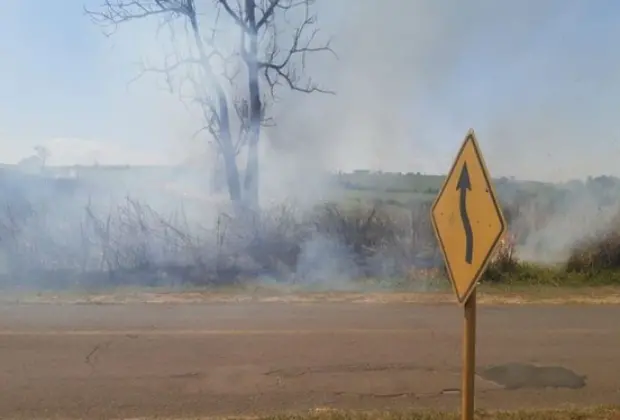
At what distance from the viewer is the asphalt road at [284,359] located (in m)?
4.86

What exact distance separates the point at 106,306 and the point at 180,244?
2694 millimetres

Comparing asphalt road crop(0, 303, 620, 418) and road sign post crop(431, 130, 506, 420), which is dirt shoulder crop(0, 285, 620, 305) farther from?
road sign post crop(431, 130, 506, 420)

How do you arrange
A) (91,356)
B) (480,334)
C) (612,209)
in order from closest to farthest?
(91,356) → (480,334) → (612,209)

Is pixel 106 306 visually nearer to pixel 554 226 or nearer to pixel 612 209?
pixel 554 226

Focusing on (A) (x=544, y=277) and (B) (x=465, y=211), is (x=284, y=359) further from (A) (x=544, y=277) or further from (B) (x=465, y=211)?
(A) (x=544, y=277)

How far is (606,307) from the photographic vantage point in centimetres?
859

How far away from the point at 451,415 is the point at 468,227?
1786 millimetres

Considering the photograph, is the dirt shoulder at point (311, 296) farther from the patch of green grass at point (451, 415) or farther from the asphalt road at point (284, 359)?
the patch of green grass at point (451, 415)

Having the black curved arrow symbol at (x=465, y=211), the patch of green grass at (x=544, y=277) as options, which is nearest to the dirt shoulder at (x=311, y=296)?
the patch of green grass at (x=544, y=277)

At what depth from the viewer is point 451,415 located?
435cm

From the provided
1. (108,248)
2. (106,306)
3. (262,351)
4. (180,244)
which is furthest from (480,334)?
(108,248)

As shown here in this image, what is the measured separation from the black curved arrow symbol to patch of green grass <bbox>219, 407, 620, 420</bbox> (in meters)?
1.63

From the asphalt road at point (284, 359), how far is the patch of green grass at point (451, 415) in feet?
1.02

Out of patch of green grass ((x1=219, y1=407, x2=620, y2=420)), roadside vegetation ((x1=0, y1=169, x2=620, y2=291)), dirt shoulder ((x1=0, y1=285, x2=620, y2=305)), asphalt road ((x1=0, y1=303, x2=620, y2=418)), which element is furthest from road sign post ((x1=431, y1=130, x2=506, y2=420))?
roadside vegetation ((x1=0, y1=169, x2=620, y2=291))
